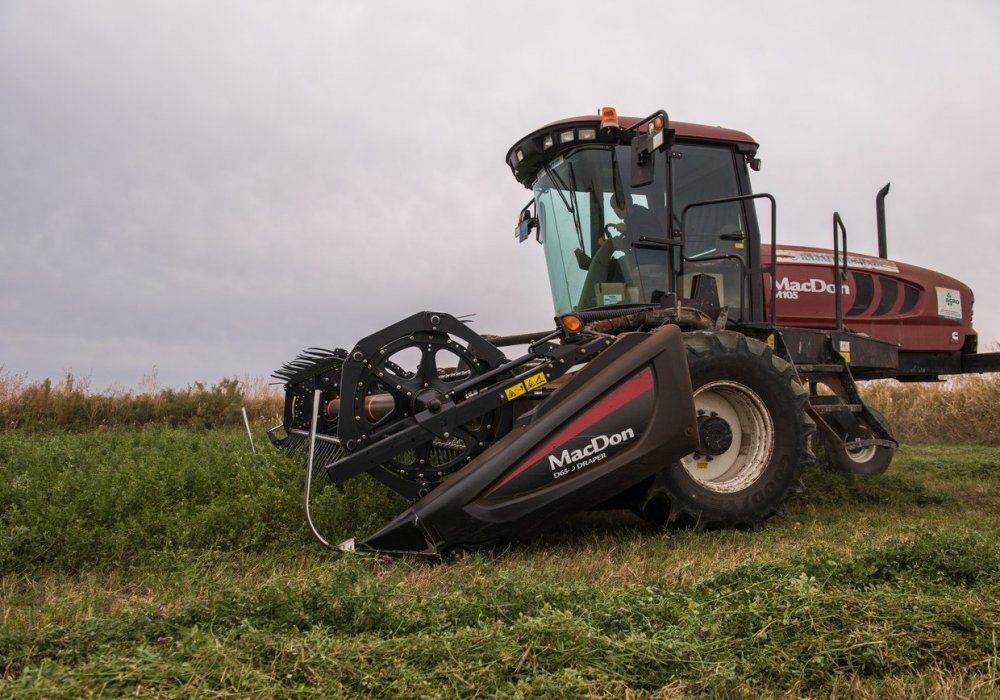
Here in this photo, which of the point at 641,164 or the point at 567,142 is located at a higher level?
the point at 567,142

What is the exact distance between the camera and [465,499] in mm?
3771

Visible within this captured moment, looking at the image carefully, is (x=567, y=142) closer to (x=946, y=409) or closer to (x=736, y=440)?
(x=736, y=440)

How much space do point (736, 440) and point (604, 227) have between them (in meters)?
1.74

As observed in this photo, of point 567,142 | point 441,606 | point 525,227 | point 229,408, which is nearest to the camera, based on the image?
point 441,606

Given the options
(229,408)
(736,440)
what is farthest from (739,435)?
(229,408)

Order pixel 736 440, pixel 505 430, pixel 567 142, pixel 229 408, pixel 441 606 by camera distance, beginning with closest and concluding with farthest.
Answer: pixel 441 606
pixel 505 430
pixel 736 440
pixel 567 142
pixel 229 408

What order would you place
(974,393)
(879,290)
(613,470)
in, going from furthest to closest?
(974,393) → (879,290) → (613,470)

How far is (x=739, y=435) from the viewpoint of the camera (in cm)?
485

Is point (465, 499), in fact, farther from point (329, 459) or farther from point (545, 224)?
point (545, 224)

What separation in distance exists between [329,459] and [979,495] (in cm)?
554

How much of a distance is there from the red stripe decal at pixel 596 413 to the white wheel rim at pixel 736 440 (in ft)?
2.32

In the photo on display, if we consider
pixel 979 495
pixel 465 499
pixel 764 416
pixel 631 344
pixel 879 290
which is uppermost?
pixel 879 290

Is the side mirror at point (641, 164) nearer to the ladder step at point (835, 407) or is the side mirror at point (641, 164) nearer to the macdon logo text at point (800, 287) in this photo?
the ladder step at point (835, 407)

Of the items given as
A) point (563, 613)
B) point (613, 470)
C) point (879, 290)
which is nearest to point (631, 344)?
point (613, 470)
